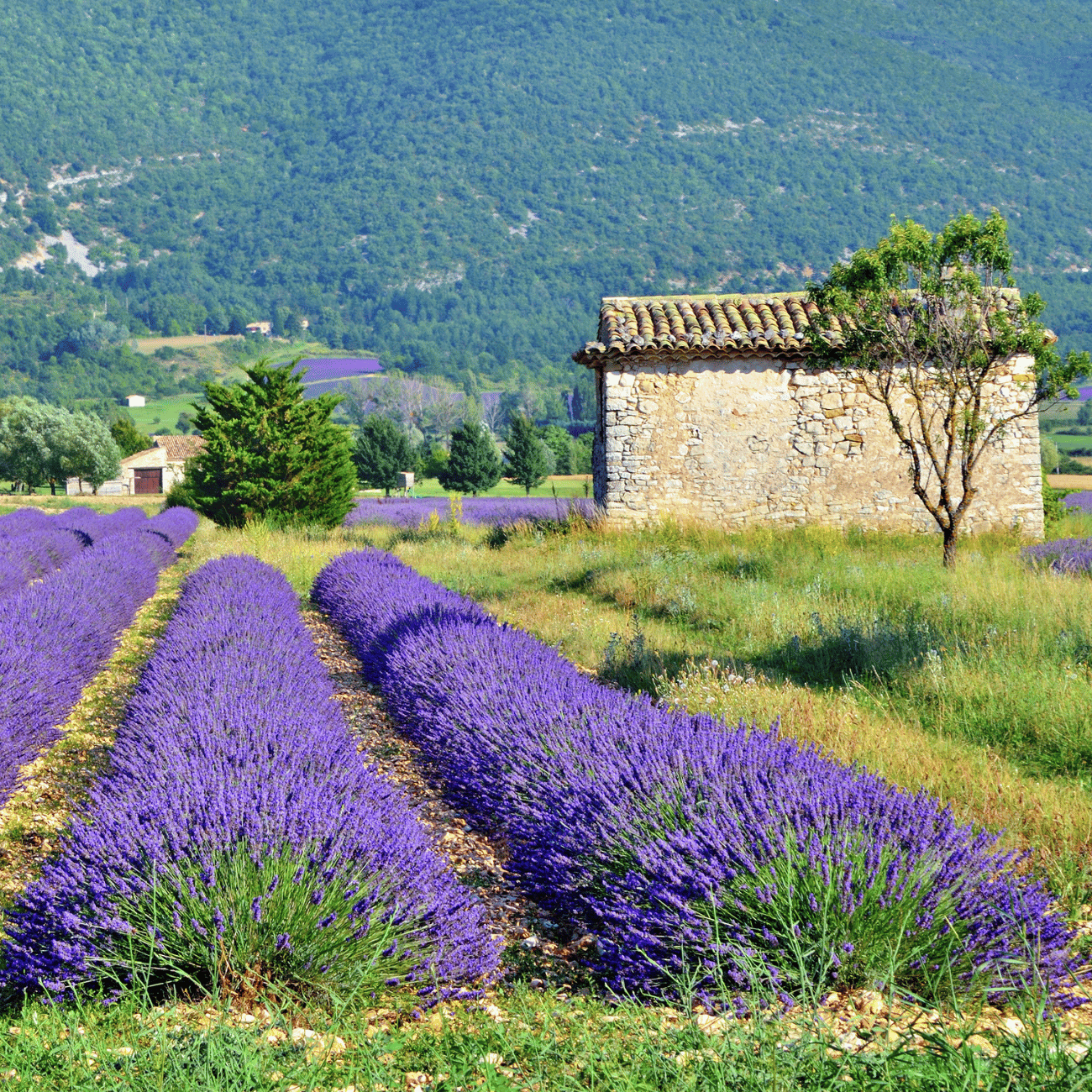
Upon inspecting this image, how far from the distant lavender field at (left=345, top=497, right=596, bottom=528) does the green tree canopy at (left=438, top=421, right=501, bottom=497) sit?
30.1 ft

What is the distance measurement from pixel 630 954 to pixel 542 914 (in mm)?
771

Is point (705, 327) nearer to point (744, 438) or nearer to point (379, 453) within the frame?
point (744, 438)

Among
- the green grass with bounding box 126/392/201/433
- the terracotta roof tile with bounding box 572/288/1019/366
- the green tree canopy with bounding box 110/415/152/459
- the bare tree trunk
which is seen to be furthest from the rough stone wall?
the green grass with bounding box 126/392/201/433

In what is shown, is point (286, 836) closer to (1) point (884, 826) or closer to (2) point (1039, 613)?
(1) point (884, 826)

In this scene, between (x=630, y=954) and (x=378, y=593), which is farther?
(x=378, y=593)

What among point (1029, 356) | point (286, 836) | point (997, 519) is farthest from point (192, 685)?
point (1029, 356)

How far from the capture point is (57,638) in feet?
21.1

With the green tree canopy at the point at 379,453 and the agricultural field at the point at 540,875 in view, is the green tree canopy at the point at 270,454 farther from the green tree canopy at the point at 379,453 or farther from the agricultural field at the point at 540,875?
the green tree canopy at the point at 379,453

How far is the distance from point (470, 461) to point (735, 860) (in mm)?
39529

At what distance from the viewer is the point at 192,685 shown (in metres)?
4.76

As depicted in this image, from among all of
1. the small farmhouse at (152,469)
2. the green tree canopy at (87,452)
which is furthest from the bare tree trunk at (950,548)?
the small farmhouse at (152,469)

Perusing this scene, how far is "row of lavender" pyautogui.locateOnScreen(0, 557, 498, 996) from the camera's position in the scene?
2.43m

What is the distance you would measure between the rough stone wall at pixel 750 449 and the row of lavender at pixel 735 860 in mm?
9542

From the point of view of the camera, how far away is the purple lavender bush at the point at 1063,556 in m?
8.88
